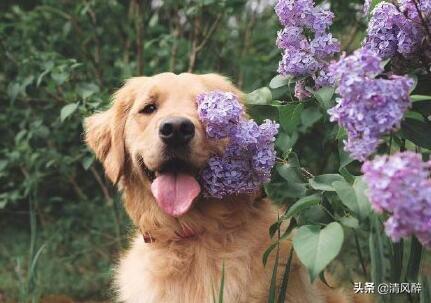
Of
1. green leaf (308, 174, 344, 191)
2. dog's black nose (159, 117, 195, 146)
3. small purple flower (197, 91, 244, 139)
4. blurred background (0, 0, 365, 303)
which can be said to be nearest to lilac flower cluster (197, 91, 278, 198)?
small purple flower (197, 91, 244, 139)

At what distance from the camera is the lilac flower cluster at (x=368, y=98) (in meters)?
1.44

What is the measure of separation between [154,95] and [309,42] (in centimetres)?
95

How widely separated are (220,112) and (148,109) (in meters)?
0.86

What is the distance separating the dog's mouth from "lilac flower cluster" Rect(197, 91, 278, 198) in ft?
0.61

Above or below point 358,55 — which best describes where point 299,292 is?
below

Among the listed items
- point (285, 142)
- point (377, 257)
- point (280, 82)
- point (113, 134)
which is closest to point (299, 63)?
point (280, 82)

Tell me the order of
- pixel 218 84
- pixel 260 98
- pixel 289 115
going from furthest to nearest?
pixel 218 84 → pixel 260 98 → pixel 289 115

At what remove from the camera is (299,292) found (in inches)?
97.7

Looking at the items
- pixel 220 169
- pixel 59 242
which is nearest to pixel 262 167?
pixel 220 169

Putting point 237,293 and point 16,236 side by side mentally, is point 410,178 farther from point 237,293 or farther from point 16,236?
point 16,236

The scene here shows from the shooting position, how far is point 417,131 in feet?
5.61

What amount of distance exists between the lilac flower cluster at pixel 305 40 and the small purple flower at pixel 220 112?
216mm

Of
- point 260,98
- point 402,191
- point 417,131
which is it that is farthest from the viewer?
point 260,98

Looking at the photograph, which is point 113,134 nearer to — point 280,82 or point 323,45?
point 280,82
